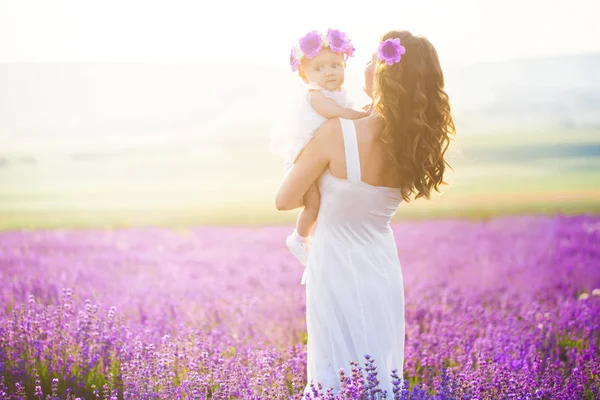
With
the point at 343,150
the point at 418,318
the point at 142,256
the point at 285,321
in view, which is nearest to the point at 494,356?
the point at 418,318

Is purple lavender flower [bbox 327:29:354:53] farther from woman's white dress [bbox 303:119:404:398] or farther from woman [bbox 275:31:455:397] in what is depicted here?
A: woman's white dress [bbox 303:119:404:398]

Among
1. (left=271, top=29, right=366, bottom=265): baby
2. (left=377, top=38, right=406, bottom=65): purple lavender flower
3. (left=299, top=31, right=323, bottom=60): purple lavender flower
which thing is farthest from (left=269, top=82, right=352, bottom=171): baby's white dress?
(left=377, top=38, right=406, bottom=65): purple lavender flower

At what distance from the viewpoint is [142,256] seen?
668 cm

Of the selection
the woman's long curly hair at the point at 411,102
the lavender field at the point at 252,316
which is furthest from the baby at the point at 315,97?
the lavender field at the point at 252,316

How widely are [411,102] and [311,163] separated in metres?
0.44

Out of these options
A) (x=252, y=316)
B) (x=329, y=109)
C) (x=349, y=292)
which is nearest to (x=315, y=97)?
(x=329, y=109)

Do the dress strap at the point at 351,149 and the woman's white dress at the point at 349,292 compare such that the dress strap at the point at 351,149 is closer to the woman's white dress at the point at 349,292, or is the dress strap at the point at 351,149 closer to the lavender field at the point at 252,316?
the woman's white dress at the point at 349,292

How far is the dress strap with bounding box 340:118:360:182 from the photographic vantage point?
2533 mm

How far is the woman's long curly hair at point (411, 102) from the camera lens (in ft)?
8.40

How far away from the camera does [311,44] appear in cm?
270

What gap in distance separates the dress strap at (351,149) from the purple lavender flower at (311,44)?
33cm

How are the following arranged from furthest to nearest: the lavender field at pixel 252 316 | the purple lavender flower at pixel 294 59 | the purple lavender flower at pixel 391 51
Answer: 1. the lavender field at pixel 252 316
2. the purple lavender flower at pixel 294 59
3. the purple lavender flower at pixel 391 51

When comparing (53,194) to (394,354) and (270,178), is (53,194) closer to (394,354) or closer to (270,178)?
(270,178)

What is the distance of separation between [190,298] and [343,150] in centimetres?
285
